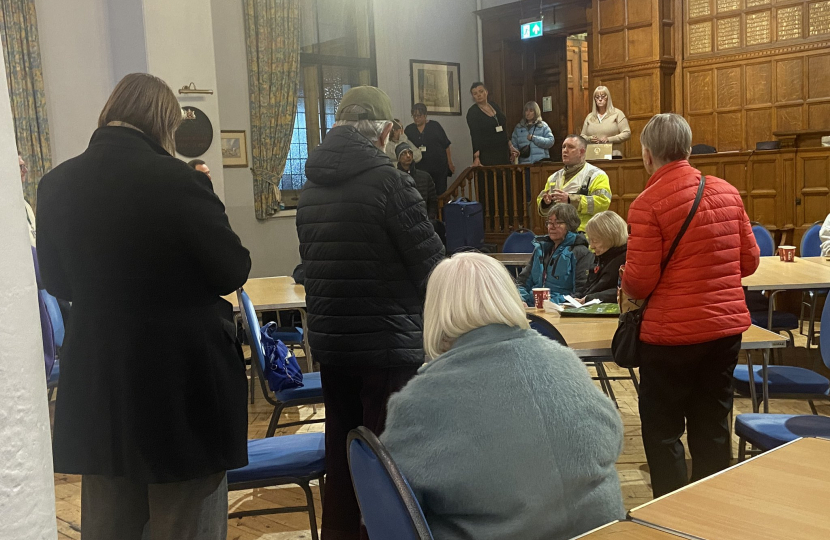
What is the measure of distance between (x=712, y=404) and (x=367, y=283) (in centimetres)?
135

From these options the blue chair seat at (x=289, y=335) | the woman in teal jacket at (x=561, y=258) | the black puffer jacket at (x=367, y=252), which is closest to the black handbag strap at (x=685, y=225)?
the black puffer jacket at (x=367, y=252)

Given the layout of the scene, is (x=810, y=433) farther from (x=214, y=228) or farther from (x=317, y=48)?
(x=317, y=48)

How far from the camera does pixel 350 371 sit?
8.66 feet

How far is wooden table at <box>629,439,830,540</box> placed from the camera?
1360 millimetres

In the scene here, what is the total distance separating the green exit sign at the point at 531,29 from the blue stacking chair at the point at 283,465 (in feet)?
31.0

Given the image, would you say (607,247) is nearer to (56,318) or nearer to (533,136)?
(56,318)

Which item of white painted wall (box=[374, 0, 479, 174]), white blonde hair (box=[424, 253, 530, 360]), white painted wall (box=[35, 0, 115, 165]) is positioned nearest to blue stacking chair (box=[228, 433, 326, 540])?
white blonde hair (box=[424, 253, 530, 360])

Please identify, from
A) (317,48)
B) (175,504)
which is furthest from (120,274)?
(317,48)

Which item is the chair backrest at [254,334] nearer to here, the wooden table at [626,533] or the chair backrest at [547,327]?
the chair backrest at [547,327]

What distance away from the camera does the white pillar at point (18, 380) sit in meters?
0.61

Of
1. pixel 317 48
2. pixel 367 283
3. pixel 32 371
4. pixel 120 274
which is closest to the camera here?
pixel 32 371

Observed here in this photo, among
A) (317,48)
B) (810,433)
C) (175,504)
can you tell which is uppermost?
(317,48)

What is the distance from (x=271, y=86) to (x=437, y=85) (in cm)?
283

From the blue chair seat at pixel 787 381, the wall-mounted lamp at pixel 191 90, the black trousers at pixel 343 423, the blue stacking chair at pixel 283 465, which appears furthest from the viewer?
the wall-mounted lamp at pixel 191 90
